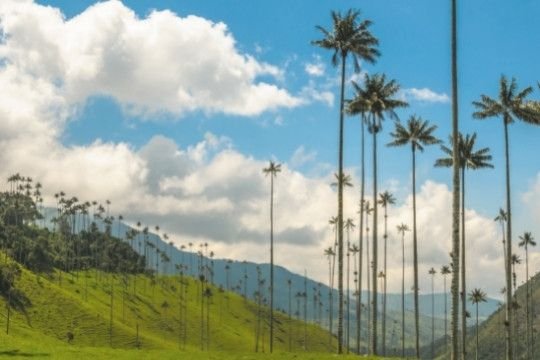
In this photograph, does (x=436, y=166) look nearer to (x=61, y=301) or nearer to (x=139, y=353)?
(x=139, y=353)

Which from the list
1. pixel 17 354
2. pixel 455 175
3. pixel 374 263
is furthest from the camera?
pixel 374 263

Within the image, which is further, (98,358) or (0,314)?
(0,314)

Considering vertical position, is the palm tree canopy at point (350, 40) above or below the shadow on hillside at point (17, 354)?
above

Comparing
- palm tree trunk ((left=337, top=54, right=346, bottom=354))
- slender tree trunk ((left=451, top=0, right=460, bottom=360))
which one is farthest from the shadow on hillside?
slender tree trunk ((left=451, top=0, right=460, bottom=360))

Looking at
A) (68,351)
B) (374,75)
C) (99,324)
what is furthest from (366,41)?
(99,324)

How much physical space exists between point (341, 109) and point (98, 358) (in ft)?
111

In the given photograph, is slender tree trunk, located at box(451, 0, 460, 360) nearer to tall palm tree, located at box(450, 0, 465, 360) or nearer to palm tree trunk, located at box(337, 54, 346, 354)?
tall palm tree, located at box(450, 0, 465, 360)

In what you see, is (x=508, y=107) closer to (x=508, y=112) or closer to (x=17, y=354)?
(x=508, y=112)

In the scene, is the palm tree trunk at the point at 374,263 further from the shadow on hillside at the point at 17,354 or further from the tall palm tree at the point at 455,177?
the shadow on hillside at the point at 17,354

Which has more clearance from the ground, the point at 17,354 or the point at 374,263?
the point at 374,263

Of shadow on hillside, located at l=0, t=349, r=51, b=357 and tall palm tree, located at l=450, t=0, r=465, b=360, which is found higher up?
tall palm tree, located at l=450, t=0, r=465, b=360

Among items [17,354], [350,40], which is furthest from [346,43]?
[17,354]

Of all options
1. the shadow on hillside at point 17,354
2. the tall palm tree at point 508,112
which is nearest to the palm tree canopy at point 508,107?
the tall palm tree at point 508,112

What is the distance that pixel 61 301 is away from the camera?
183 meters
